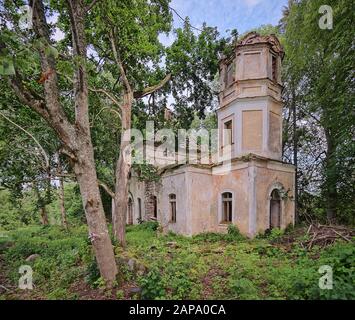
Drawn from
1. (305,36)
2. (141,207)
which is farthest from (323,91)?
(141,207)

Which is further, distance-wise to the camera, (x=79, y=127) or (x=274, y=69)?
(x=274, y=69)

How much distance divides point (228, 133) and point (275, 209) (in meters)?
4.57

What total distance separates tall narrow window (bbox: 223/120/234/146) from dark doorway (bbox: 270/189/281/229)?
11.2 ft

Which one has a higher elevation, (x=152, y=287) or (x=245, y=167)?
(x=245, y=167)

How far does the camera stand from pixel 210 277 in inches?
245

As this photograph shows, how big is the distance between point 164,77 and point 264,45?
541 cm

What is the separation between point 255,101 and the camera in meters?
11.7

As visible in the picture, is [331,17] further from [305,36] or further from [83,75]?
[83,75]

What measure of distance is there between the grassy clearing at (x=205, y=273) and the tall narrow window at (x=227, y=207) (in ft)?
6.43

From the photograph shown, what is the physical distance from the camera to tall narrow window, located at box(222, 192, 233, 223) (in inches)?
465

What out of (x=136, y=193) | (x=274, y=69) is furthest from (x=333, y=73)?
(x=136, y=193)

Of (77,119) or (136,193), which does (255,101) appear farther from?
(136,193)

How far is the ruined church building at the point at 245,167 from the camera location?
11.2 meters

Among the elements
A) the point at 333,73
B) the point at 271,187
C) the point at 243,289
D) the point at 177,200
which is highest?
the point at 333,73
